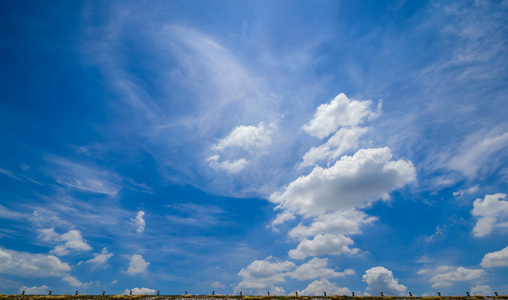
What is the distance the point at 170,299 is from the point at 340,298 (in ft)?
97.5

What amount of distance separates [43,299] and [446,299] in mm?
67751

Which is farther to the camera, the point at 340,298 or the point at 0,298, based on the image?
the point at 340,298

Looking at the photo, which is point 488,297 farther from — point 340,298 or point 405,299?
point 340,298

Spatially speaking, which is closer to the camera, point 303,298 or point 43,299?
point 43,299

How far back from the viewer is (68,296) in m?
43.8

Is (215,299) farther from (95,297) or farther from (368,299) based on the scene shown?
(368,299)

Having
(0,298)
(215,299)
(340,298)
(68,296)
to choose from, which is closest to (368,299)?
(340,298)

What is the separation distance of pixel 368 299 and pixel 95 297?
47279mm

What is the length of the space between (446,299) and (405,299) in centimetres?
669

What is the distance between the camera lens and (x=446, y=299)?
44.0 meters

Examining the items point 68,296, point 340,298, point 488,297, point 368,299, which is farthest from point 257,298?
point 488,297

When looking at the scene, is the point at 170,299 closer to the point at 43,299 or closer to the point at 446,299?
the point at 43,299

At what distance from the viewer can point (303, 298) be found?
4553cm

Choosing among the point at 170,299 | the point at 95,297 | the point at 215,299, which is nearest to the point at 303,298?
the point at 215,299
